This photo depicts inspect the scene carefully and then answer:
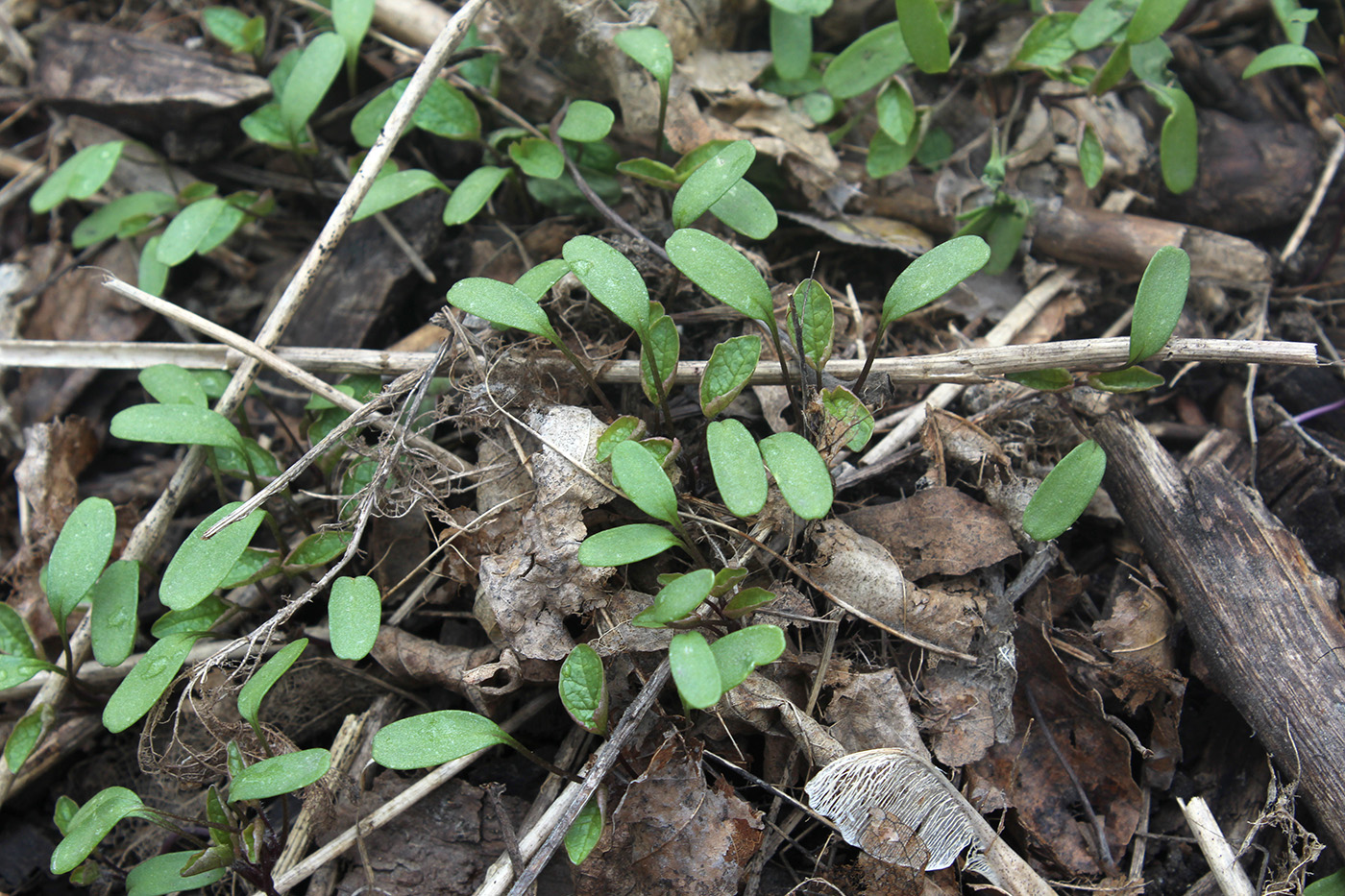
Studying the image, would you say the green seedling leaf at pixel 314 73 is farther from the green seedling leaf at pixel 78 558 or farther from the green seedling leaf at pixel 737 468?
the green seedling leaf at pixel 737 468

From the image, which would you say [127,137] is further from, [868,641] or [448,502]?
[868,641]

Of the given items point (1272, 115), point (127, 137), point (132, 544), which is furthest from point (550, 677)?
point (1272, 115)

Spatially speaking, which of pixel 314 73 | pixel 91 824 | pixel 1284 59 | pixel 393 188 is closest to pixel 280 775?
pixel 91 824

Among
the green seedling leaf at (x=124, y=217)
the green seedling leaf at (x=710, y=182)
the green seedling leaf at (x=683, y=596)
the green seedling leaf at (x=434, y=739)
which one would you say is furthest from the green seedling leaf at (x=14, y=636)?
the green seedling leaf at (x=710, y=182)

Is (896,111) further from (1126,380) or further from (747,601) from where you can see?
(747,601)

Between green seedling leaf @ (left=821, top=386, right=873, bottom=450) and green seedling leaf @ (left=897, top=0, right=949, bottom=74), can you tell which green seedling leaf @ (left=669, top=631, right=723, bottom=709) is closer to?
green seedling leaf @ (left=821, top=386, right=873, bottom=450)
